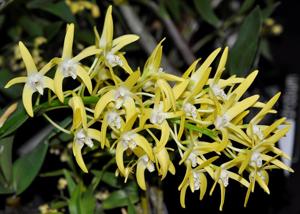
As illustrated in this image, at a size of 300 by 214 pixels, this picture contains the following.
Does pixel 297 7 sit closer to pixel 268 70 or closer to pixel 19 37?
pixel 268 70

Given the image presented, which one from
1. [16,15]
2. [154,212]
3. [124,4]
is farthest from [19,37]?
[154,212]

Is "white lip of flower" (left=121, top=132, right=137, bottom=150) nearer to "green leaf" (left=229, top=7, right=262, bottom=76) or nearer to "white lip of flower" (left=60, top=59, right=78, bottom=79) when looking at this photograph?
"white lip of flower" (left=60, top=59, right=78, bottom=79)

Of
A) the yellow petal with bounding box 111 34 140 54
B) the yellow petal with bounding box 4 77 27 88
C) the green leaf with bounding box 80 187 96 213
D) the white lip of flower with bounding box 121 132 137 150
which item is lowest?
the green leaf with bounding box 80 187 96 213

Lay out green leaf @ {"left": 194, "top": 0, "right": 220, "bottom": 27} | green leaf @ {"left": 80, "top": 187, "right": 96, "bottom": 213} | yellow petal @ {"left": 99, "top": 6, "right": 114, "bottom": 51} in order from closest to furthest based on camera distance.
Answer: yellow petal @ {"left": 99, "top": 6, "right": 114, "bottom": 51}
green leaf @ {"left": 80, "top": 187, "right": 96, "bottom": 213}
green leaf @ {"left": 194, "top": 0, "right": 220, "bottom": 27}

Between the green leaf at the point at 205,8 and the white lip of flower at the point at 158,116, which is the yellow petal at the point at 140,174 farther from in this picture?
the green leaf at the point at 205,8

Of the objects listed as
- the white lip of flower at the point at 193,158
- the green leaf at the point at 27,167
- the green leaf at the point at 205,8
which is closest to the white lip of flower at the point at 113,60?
the white lip of flower at the point at 193,158

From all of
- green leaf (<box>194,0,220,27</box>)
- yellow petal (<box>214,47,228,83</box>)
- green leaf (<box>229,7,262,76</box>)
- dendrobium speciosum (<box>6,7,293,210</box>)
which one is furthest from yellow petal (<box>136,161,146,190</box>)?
green leaf (<box>194,0,220,27</box>)
